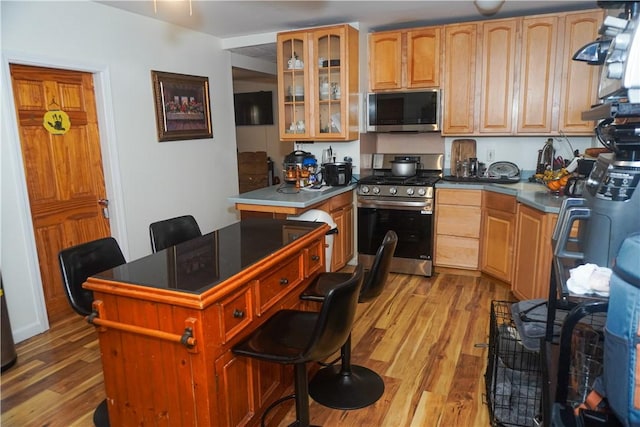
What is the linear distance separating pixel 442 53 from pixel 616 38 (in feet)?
11.0

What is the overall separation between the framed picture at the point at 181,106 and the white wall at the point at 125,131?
0.07 meters

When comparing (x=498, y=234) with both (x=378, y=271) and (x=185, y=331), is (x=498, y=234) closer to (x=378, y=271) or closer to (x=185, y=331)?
(x=378, y=271)

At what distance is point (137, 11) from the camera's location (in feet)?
11.9

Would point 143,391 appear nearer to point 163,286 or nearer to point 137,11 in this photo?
point 163,286

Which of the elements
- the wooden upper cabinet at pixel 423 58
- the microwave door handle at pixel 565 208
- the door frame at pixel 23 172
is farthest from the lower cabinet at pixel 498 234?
the door frame at pixel 23 172

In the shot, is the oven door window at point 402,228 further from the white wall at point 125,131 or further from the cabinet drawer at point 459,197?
the white wall at point 125,131

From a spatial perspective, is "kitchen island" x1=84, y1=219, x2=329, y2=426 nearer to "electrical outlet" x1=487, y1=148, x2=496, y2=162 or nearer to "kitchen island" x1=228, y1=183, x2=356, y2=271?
"kitchen island" x1=228, y1=183, x2=356, y2=271

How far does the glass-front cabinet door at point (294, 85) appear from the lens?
4199 mm

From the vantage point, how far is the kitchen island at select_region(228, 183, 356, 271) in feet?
11.5

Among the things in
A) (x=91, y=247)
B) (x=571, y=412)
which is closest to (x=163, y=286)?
(x=91, y=247)

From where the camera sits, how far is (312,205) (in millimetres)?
3617

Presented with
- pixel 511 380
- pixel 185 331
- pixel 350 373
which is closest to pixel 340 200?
pixel 350 373

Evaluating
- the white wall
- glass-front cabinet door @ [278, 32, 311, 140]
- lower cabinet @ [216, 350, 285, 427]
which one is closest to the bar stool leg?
lower cabinet @ [216, 350, 285, 427]

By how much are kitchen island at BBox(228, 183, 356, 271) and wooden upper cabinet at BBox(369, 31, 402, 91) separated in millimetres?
1103
